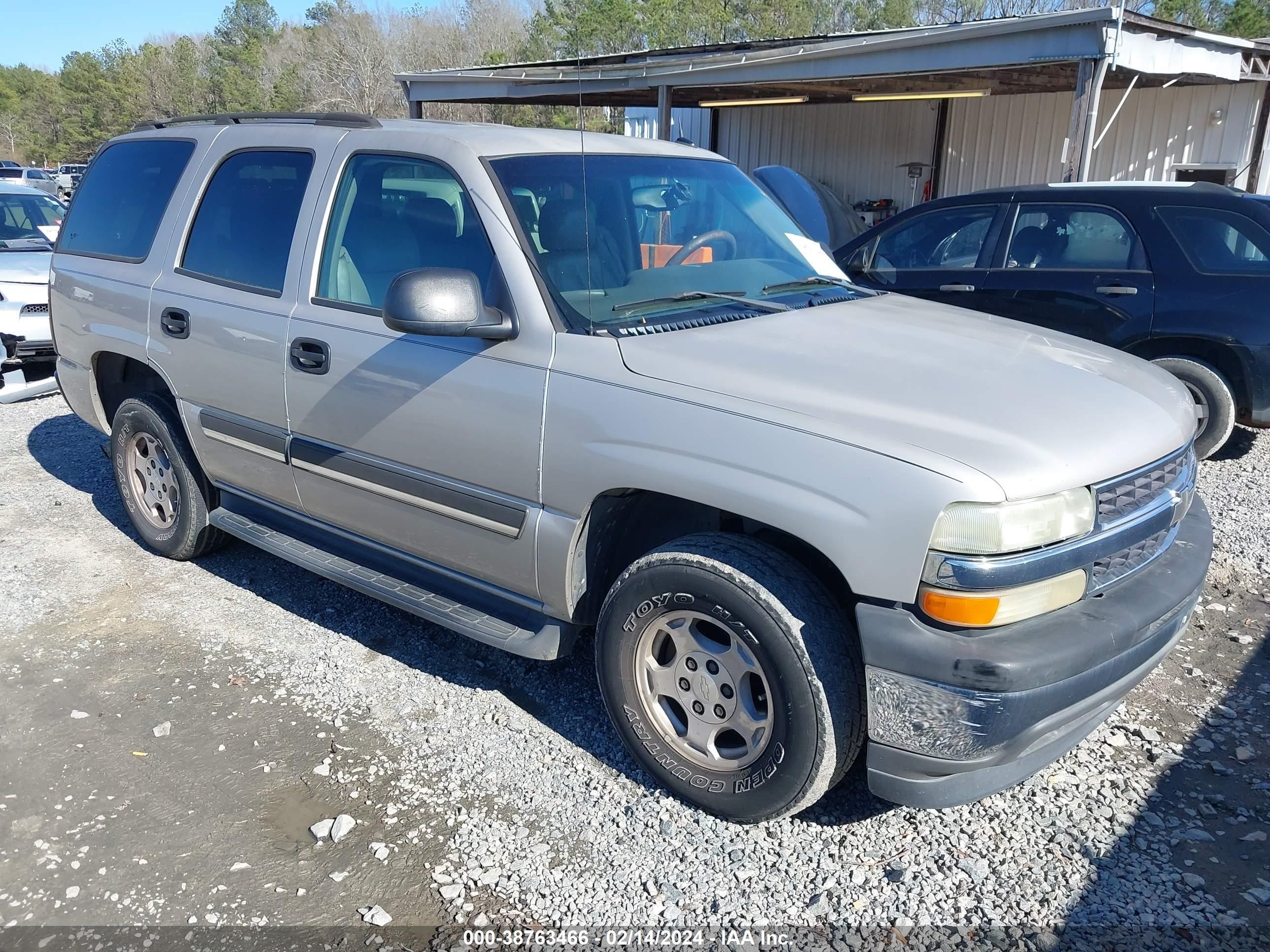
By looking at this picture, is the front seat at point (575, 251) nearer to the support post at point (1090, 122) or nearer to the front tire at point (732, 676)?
the front tire at point (732, 676)

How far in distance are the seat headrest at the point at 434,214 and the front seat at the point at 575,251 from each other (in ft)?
1.12

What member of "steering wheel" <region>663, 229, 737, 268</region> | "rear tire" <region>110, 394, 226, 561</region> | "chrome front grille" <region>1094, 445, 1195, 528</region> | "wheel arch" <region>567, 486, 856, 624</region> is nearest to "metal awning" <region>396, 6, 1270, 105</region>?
"steering wheel" <region>663, 229, 737, 268</region>

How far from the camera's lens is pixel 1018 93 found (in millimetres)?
14594

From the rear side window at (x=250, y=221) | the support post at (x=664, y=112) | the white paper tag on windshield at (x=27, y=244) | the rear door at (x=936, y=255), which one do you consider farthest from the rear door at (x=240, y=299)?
the support post at (x=664, y=112)

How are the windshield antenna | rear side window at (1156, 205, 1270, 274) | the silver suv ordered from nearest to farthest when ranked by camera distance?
the silver suv → the windshield antenna → rear side window at (1156, 205, 1270, 274)

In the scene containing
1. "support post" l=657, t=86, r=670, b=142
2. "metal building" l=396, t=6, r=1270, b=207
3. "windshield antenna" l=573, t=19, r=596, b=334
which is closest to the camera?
"windshield antenna" l=573, t=19, r=596, b=334

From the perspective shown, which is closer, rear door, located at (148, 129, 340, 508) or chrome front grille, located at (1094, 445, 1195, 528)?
chrome front grille, located at (1094, 445, 1195, 528)

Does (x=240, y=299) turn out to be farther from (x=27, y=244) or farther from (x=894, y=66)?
(x=894, y=66)

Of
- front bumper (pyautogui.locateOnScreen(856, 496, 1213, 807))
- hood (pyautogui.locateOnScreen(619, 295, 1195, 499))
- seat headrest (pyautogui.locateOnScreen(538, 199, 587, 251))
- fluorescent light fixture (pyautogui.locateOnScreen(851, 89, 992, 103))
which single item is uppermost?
fluorescent light fixture (pyautogui.locateOnScreen(851, 89, 992, 103))

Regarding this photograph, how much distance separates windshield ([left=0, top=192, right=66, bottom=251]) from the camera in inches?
370

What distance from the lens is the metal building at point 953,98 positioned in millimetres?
9656

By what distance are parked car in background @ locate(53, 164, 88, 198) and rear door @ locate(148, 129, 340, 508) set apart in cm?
2808

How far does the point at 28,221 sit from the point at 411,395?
29.3 ft

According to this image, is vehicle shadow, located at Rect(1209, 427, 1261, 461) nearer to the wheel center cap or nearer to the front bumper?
the front bumper
